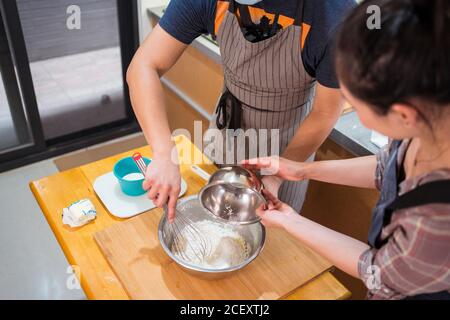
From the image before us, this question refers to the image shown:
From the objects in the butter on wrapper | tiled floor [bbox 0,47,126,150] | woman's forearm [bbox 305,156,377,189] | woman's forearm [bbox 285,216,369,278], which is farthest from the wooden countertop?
tiled floor [bbox 0,47,126,150]

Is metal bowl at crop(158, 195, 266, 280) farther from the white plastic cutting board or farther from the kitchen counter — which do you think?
the kitchen counter

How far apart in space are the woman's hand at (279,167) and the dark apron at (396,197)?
0.24 m

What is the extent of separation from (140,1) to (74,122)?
89 centimetres

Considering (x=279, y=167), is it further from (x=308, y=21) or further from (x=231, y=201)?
(x=308, y=21)

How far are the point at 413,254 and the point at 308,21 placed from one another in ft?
1.91

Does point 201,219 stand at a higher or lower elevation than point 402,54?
lower

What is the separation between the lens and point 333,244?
0.81 m

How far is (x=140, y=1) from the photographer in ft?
7.52

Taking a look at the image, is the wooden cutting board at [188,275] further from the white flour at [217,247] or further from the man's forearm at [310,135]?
the man's forearm at [310,135]

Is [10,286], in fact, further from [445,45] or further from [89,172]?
[445,45]

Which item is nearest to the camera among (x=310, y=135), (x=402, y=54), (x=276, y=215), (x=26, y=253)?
(x=402, y=54)

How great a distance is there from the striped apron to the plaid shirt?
18.5 inches

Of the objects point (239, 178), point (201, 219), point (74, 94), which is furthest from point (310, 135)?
point (74, 94)
